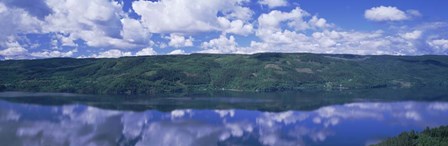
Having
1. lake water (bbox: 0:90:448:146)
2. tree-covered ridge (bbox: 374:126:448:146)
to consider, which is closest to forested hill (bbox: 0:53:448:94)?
lake water (bbox: 0:90:448:146)

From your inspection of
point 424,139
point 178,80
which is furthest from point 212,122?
point 178,80

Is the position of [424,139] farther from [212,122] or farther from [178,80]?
[178,80]

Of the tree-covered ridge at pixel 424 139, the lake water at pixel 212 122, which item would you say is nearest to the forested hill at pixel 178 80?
the lake water at pixel 212 122

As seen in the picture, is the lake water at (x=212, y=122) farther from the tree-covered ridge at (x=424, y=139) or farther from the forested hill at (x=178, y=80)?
the forested hill at (x=178, y=80)

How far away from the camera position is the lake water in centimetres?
6141

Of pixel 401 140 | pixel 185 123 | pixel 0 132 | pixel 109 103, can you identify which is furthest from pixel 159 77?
pixel 401 140

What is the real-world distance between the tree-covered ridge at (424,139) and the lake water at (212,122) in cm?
738

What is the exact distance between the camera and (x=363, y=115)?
8925 centimetres

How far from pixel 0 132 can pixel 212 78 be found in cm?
12454

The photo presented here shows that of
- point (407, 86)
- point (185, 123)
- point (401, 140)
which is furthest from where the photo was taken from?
point (407, 86)

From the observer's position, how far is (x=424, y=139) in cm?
5044

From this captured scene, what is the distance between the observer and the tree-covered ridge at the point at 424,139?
48331mm

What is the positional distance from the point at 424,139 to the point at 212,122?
3769cm

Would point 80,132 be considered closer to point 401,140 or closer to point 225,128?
point 225,128
